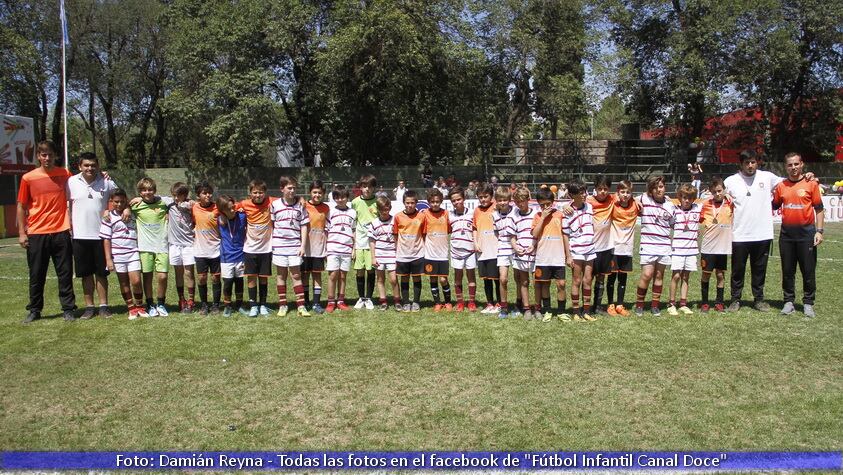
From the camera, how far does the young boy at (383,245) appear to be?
9.34 metres

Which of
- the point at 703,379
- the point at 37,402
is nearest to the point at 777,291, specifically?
the point at 703,379

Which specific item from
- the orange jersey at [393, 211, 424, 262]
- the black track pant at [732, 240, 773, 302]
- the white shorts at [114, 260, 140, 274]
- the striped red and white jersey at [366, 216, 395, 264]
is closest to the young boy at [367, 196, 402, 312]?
the striped red and white jersey at [366, 216, 395, 264]

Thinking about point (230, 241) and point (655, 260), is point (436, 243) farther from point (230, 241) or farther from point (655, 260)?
point (655, 260)

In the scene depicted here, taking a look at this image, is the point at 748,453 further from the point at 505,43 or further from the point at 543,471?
the point at 505,43

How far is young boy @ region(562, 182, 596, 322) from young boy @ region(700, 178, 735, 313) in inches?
69.1

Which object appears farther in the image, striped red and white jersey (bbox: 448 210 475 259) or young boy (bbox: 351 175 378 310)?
young boy (bbox: 351 175 378 310)

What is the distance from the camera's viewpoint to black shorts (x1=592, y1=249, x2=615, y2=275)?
8594 millimetres

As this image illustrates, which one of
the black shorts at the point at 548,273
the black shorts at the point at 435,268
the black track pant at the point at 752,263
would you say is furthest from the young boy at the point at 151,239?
the black track pant at the point at 752,263

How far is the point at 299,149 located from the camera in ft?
143

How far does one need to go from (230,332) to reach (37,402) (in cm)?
250

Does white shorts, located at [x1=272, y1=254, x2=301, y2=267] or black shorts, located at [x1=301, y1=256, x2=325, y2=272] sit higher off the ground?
white shorts, located at [x1=272, y1=254, x2=301, y2=267]

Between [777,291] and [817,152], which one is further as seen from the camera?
[817,152]

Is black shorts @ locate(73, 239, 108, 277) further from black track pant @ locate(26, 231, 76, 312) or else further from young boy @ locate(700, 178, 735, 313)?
young boy @ locate(700, 178, 735, 313)

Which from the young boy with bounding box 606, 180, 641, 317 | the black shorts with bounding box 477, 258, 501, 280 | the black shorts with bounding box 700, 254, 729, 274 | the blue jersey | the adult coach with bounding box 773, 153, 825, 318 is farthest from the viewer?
the black shorts with bounding box 700, 254, 729, 274
